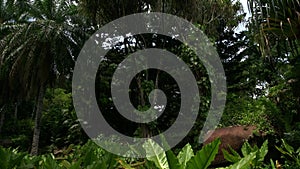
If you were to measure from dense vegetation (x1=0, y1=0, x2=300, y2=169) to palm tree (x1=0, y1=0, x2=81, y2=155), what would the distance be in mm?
36

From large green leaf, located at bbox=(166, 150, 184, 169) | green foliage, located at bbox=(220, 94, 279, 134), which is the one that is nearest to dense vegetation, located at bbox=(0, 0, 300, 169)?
green foliage, located at bbox=(220, 94, 279, 134)

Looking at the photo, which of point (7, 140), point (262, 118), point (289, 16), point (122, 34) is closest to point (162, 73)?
point (122, 34)

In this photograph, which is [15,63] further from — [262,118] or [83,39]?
[262,118]

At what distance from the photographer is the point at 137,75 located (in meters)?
11.8

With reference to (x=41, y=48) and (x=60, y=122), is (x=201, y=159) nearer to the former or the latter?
(x=41, y=48)

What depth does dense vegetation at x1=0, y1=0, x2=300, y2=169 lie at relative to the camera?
297 inches

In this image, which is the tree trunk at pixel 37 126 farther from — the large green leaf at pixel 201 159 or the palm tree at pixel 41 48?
the large green leaf at pixel 201 159

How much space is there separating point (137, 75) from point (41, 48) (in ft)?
13.6

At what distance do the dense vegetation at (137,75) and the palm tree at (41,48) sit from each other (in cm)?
4

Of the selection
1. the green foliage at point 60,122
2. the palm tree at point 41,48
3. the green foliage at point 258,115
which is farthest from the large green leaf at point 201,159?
the palm tree at point 41,48

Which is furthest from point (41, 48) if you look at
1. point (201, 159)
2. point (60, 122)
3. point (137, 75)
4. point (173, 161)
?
point (201, 159)

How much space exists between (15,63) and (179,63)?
20.6 ft

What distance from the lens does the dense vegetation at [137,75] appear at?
7.55 m

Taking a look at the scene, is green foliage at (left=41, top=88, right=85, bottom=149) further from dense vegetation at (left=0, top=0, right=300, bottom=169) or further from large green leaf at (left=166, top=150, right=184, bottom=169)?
large green leaf at (left=166, top=150, right=184, bottom=169)
